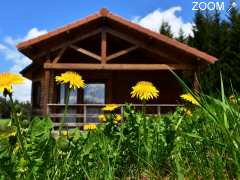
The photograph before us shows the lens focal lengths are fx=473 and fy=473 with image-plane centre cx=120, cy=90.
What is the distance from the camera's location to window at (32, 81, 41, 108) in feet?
65.4

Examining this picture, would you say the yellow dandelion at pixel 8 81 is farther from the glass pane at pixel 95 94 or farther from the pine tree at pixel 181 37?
the pine tree at pixel 181 37

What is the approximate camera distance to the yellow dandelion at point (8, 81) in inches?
65.1

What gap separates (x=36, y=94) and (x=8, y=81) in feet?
62.0

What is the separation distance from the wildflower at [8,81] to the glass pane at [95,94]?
14.5 meters

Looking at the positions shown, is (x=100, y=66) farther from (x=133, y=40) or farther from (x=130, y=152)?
(x=130, y=152)

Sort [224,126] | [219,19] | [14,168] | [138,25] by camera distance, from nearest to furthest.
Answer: [224,126]
[14,168]
[138,25]
[219,19]

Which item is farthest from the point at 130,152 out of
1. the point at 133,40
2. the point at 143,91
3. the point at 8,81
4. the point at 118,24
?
the point at 133,40

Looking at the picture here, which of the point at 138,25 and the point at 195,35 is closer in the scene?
the point at 138,25

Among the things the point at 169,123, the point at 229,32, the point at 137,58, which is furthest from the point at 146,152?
the point at 229,32

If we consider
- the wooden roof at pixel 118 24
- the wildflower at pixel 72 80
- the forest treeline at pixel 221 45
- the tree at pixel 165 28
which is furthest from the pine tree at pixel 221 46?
the wildflower at pixel 72 80

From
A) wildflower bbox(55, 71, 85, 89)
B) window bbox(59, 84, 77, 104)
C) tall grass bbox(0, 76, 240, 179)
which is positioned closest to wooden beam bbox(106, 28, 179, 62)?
window bbox(59, 84, 77, 104)

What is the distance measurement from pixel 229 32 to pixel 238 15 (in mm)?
3258

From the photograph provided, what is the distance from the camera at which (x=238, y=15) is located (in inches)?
1180

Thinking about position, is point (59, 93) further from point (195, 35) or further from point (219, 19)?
point (219, 19)
